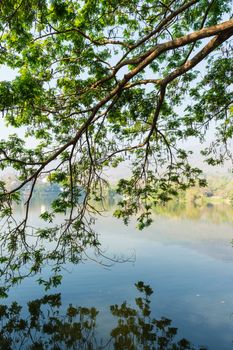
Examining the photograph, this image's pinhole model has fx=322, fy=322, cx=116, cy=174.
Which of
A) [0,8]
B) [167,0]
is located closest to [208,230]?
[167,0]

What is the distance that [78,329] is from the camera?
11562 millimetres

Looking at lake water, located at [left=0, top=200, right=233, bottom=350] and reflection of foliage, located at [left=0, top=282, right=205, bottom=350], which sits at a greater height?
lake water, located at [left=0, top=200, right=233, bottom=350]

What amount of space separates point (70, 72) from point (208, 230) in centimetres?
3307

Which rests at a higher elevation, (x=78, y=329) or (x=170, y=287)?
(x=170, y=287)

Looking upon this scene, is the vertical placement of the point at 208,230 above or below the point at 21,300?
above

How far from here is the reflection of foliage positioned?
10.4 meters

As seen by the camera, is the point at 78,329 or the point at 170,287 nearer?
the point at 78,329

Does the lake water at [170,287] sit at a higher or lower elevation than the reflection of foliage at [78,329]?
higher

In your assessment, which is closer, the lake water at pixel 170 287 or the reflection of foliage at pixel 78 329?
the reflection of foliage at pixel 78 329

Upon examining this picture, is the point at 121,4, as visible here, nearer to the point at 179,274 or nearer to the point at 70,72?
the point at 70,72

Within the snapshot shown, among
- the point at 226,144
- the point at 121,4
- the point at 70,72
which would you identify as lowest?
the point at 226,144

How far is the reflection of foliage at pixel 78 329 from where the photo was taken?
1042 cm

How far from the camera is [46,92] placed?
337 inches

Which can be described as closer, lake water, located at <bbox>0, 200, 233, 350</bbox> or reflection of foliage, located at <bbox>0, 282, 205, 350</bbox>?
reflection of foliage, located at <bbox>0, 282, 205, 350</bbox>
